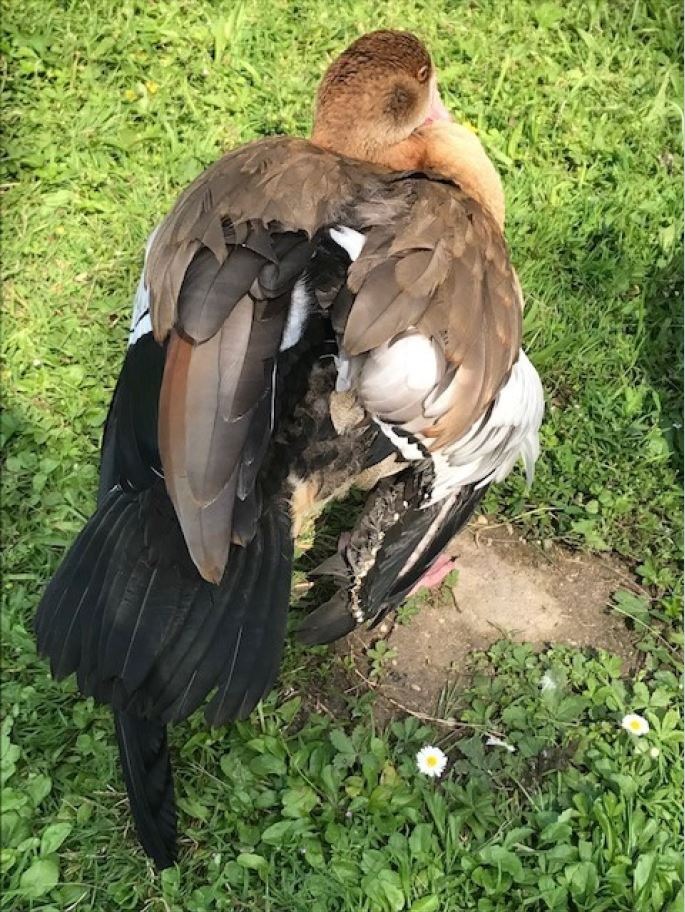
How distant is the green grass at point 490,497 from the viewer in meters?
2.07

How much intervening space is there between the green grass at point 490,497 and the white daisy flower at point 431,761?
0.03 meters

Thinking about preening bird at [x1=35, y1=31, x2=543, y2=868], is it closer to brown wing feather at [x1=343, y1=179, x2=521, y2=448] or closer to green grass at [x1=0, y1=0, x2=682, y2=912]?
brown wing feather at [x1=343, y1=179, x2=521, y2=448]

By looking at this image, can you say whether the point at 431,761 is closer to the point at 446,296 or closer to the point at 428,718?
the point at 428,718

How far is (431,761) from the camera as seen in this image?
2223 millimetres

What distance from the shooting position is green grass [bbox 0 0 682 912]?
2.07 meters

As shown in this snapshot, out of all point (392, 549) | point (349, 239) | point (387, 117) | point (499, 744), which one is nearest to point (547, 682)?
point (499, 744)

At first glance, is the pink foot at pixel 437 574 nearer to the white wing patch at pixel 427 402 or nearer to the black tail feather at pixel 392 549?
the black tail feather at pixel 392 549

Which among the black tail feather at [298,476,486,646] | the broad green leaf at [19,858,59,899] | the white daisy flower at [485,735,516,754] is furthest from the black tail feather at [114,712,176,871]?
the white daisy flower at [485,735,516,754]

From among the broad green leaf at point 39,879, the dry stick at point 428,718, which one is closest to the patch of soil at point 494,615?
the dry stick at point 428,718

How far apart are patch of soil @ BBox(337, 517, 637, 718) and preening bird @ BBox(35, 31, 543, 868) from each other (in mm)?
325

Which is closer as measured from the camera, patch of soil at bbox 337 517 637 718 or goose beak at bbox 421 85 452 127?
patch of soil at bbox 337 517 637 718

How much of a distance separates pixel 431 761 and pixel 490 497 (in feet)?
2.76

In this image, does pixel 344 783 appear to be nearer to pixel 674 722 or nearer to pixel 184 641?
pixel 184 641

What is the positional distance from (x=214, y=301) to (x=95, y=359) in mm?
1464
